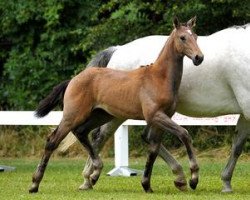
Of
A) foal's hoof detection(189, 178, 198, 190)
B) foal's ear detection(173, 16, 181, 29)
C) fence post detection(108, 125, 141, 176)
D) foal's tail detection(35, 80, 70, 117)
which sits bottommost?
fence post detection(108, 125, 141, 176)

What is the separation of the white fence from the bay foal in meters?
3.44

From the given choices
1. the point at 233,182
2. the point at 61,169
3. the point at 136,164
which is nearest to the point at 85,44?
the point at 136,164

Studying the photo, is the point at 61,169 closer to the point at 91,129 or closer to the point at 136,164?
the point at 136,164

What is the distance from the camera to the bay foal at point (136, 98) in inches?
491

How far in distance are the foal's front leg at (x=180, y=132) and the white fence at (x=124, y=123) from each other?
4166 mm

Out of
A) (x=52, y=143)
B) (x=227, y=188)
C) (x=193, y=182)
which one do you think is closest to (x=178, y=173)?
(x=227, y=188)

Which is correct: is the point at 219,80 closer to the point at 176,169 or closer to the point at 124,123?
the point at 176,169

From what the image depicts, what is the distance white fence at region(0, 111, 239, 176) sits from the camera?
55.2ft

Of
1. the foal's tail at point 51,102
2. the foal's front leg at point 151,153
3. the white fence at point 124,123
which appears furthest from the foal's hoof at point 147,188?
the white fence at point 124,123

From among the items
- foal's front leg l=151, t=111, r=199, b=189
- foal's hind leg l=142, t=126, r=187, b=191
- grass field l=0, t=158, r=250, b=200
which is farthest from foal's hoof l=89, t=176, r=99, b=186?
foal's front leg l=151, t=111, r=199, b=189

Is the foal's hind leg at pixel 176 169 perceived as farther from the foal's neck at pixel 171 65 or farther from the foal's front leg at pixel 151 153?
the foal's neck at pixel 171 65

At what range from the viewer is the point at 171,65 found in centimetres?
1270

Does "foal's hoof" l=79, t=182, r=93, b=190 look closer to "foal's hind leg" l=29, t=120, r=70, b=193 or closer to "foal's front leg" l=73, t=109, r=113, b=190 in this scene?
"foal's front leg" l=73, t=109, r=113, b=190

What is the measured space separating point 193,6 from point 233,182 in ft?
26.8
